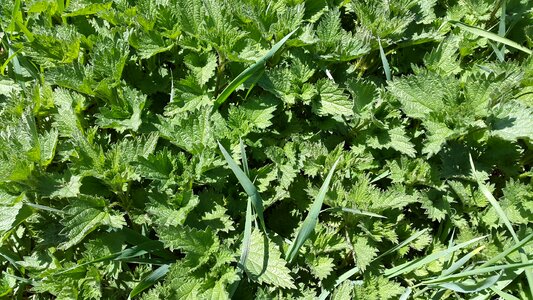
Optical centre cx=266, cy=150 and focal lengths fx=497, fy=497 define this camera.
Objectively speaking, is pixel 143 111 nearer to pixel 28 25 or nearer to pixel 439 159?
pixel 28 25

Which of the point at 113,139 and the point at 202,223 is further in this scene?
the point at 113,139

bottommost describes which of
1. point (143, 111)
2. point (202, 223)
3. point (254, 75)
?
point (202, 223)

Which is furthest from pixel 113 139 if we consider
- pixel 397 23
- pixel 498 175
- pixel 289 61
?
pixel 498 175

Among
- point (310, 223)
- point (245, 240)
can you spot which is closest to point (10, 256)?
point (245, 240)

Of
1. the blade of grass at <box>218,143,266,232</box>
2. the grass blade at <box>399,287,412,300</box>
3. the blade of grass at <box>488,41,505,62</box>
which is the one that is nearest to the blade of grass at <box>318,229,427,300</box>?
the grass blade at <box>399,287,412,300</box>

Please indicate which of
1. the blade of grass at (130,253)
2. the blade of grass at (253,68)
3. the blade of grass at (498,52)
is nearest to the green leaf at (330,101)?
the blade of grass at (253,68)

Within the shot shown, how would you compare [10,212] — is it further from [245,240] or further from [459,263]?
[459,263]

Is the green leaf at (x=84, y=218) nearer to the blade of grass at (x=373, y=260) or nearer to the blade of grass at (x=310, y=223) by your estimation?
the blade of grass at (x=310, y=223)
